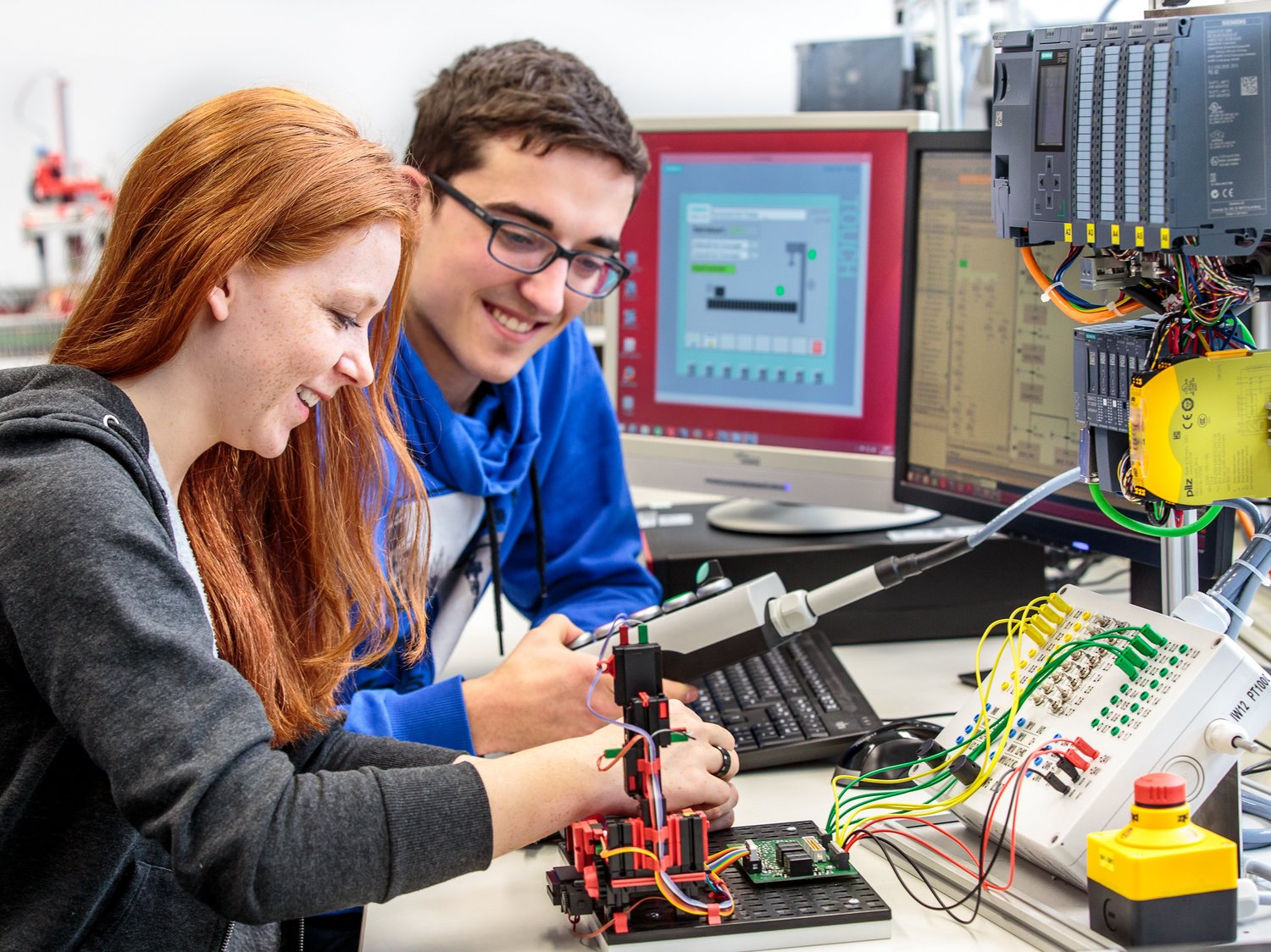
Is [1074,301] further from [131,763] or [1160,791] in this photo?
[131,763]

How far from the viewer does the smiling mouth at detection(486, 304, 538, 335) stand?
140cm

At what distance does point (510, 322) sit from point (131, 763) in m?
0.78

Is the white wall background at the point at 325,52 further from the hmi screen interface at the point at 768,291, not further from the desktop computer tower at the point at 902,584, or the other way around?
the desktop computer tower at the point at 902,584

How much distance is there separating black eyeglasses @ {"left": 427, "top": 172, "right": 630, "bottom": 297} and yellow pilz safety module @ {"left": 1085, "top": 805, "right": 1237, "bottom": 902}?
827mm

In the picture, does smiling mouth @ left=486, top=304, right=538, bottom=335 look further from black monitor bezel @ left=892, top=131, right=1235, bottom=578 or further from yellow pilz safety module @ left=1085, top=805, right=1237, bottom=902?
yellow pilz safety module @ left=1085, top=805, right=1237, bottom=902

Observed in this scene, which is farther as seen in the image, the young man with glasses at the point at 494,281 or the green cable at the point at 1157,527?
the young man with glasses at the point at 494,281

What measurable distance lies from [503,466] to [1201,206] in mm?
900

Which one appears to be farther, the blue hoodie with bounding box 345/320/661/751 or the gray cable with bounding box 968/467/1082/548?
the blue hoodie with bounding box 345/320/661/751

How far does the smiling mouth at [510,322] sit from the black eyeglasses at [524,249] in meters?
0.06

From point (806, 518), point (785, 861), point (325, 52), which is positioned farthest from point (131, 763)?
point (325, 52)

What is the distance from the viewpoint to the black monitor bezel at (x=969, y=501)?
1.05 metres

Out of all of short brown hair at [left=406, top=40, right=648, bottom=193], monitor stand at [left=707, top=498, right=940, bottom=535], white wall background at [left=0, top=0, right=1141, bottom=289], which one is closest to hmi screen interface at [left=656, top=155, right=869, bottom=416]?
monitor stand at [left=707, top=498, right=940, bottom=535]

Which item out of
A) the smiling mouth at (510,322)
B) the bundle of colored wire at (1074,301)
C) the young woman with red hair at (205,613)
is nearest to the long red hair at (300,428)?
the young woman with red hair at (205,613)

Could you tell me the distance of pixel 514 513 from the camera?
5.30 ft
